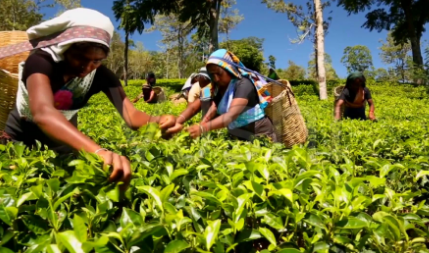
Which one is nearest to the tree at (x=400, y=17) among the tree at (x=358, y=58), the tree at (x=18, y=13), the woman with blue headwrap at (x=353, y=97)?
the tree at (x=358, y=58)

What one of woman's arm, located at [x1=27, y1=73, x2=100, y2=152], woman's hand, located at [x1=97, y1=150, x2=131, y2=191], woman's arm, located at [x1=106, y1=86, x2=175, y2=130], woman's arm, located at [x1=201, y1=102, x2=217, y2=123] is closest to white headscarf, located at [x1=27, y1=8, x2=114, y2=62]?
woman's arm, located at [x1=27, y1=73, x2=100, y2=152]

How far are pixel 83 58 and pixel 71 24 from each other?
11cm

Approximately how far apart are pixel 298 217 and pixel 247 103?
1111 mm

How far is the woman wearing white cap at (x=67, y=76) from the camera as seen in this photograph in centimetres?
98

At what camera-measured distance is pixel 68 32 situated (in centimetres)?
110

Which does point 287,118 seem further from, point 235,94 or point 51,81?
point 51,81

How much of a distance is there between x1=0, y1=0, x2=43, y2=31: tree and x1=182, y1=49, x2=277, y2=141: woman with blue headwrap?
2772 cm

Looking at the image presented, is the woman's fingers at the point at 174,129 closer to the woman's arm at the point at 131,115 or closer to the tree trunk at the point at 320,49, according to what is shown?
the woman's arm at the point at 131,115

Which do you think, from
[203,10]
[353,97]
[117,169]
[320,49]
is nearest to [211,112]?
[117,169]

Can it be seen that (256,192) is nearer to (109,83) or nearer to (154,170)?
(154,170)

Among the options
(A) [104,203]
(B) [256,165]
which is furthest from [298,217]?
(A) [104,203]

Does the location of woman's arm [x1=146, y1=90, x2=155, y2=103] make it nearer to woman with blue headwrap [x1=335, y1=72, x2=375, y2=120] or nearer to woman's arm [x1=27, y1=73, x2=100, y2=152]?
woman's arm [x1=27, y1=73, x2=100, y2=152]

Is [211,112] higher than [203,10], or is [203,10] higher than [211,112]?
[203,10]

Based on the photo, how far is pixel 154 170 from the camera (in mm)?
1209
